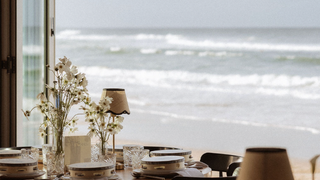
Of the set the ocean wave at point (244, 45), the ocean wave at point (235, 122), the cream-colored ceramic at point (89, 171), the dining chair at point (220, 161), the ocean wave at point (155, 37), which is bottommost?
the dining chair at point (220, 161)

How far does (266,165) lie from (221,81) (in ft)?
47.9

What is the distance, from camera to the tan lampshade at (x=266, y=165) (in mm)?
884

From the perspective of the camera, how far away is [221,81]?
15.4 meters

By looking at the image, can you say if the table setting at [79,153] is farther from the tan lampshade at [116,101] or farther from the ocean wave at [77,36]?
the ocean wave at [77,36]

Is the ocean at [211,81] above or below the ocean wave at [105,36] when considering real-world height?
below

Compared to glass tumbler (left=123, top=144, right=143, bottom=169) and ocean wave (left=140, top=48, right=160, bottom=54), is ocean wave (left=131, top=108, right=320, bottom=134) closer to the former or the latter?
ocean wave (left=140, top=48, right=160, bottom=54)

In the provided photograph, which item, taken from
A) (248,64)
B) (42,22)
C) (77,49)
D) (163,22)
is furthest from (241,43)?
(42,22)

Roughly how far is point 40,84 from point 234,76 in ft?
41.3

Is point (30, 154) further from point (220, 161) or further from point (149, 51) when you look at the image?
point (149, 51)

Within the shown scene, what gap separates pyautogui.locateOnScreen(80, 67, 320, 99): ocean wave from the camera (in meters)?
13.7

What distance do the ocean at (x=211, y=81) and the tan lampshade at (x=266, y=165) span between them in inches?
251

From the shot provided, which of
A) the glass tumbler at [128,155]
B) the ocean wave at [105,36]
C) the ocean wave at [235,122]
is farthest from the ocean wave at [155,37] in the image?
the glass tumbler at [128,155]

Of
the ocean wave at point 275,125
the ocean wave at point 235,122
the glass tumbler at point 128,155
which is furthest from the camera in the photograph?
the ocean wave at point 235,122

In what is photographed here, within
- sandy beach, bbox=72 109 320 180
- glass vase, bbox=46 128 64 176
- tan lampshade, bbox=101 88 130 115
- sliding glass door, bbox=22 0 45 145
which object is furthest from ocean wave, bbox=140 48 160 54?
glass vase, bbox=46 128 64 176
